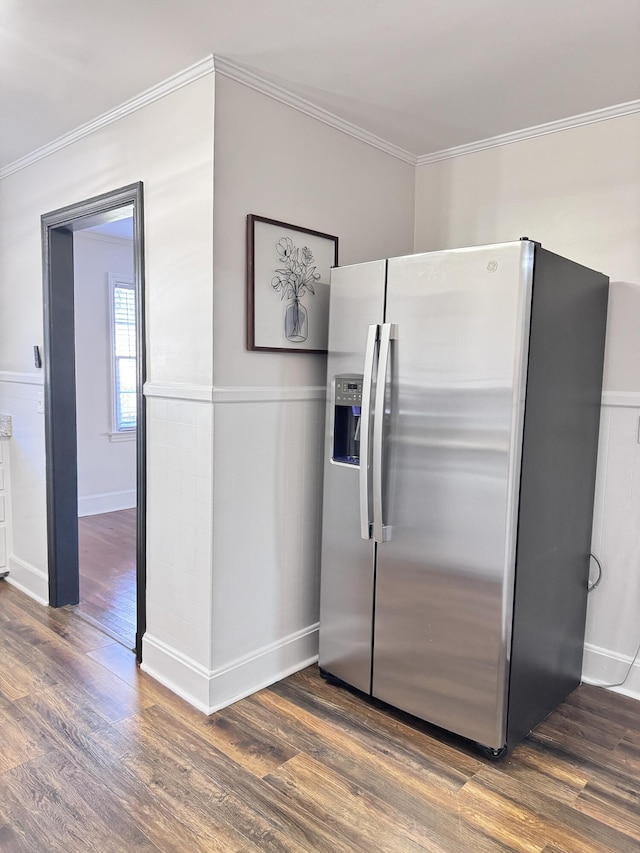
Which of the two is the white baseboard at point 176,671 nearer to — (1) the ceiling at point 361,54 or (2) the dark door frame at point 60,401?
(2) the dark door frame at point 60,401

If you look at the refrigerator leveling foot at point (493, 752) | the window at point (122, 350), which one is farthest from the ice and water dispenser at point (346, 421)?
the window at point (122, 350)

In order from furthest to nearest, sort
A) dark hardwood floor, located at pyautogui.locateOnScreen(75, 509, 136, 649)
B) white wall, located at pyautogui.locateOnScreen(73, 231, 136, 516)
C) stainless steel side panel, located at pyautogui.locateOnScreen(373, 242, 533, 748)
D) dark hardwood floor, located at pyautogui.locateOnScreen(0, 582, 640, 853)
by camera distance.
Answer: white wall, located at pyautogui.locateOnScreen(73, 231, 136, 516) < dark hardwood floor, located at pyautogui.locateOnScreen(75, 509, 136, 649) < stainless steel side panel, located at pyautogui.locateOnScreen(373, 242, 533, 748) < dark hardwood floor, located at pyautogui.locateOnScreen(0, 582, 640, 853)

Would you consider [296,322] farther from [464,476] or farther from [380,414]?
[464,476]

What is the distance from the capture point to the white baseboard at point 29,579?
3.43m

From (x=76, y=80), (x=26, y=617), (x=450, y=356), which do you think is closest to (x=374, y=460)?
(x=450, y=356)

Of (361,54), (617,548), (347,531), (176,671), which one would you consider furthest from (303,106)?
(176,671)

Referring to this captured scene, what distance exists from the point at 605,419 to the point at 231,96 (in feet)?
6.54

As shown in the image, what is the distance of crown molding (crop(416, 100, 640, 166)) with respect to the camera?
2482 millimetres

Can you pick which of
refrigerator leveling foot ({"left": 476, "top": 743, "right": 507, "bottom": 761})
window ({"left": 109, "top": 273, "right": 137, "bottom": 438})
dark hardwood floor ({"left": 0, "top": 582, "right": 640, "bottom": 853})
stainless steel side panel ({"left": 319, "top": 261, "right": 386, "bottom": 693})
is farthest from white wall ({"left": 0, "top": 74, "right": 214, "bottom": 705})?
window ({"left": 109, "top": 273, "right": 137, "bottom": 438})

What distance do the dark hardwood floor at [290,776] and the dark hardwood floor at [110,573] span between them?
1.76 feet

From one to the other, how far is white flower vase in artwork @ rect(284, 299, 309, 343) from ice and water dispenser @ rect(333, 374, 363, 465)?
0.86 ft

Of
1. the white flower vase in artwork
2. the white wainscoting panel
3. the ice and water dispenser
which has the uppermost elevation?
the white flower vase in artwork

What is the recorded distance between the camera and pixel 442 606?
2.21 m

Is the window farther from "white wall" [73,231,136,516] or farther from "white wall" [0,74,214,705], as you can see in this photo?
"white wall" [0,74,214,705]
